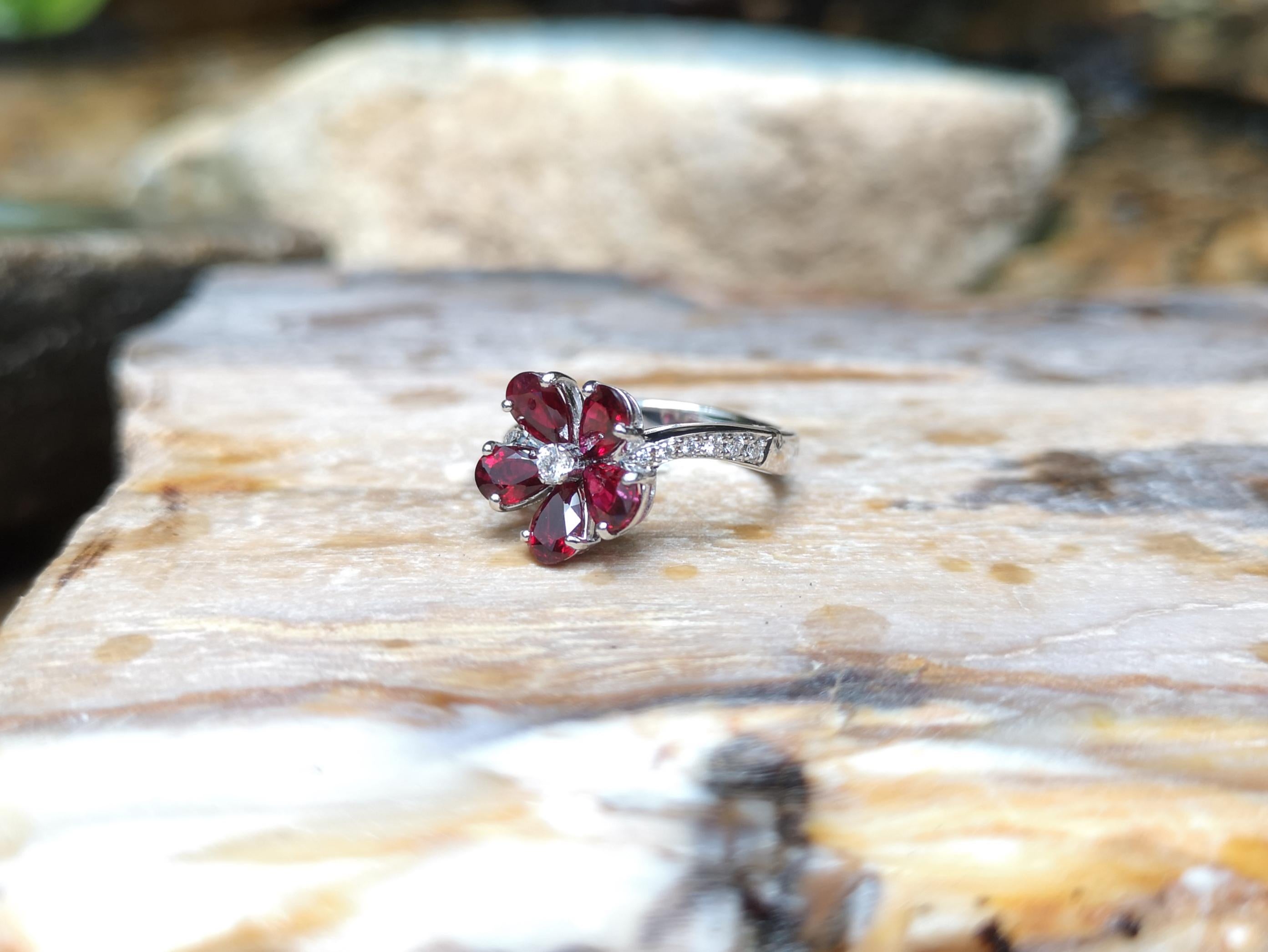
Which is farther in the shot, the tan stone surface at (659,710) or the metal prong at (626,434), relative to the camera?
the metal prong at (626,434)

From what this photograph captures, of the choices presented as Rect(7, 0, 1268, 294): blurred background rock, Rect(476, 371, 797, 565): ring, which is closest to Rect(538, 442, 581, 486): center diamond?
Rect(476, 371, 797, 565): ring

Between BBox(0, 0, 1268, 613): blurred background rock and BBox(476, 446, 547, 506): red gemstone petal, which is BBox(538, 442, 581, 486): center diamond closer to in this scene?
BBox(476, 446, 547, 506): red gemstone petal

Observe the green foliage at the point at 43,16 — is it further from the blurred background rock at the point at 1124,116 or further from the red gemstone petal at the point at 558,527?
the red gemstone petal at the point at 558,527

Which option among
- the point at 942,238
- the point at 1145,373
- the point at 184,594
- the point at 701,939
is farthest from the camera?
the point at 942,238

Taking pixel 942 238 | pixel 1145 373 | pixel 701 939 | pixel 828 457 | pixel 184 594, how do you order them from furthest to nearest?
pixel 942 238 < pixel 1145 373 < pixel 828 457 < pixel 184 594 < pixel 701 939

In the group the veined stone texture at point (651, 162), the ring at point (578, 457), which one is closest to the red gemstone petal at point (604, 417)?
the ring at point (578, 457)

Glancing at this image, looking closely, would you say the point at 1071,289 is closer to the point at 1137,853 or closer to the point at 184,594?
the point at 1137,853

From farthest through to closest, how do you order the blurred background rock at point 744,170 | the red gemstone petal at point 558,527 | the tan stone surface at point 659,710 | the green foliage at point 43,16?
the green foliage at point 43,16, the blurred background rock at point 744,170, the red gemstone petal at point 558,527, the tan stone surface at point 659,710

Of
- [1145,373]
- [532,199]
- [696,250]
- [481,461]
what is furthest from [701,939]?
[532,199]

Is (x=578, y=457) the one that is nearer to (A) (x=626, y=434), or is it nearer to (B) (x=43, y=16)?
(A) (x=626, y=434)
